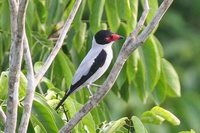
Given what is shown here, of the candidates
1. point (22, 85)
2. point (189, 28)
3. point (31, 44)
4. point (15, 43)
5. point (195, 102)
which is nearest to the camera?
point (15, 43)

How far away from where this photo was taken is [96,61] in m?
5.47

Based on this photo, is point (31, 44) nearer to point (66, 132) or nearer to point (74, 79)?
point (74, 79)

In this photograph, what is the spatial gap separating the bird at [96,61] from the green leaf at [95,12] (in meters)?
0.05

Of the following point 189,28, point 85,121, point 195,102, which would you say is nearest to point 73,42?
point 85,121

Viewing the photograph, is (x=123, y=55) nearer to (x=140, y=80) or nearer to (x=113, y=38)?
(x=113, y=38)

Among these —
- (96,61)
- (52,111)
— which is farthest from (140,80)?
(52,111)

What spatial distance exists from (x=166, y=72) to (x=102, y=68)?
69 centimetres

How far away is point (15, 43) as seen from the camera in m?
4.07

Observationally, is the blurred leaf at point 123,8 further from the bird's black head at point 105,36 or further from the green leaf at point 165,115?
the green leaf at point 165,115

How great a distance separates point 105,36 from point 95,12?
0.65 ft

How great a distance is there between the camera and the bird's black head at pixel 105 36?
18.4ft

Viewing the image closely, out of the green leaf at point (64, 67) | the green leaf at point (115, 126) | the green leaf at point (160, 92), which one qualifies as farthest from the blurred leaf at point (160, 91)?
the green leaf at point (115, 126)

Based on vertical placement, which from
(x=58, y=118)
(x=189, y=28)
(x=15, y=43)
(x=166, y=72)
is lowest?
(x=189, y=28)

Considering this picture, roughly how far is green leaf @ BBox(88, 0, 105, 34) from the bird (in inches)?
2.0
